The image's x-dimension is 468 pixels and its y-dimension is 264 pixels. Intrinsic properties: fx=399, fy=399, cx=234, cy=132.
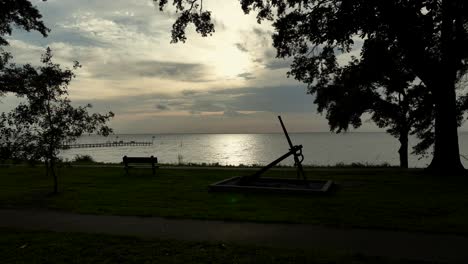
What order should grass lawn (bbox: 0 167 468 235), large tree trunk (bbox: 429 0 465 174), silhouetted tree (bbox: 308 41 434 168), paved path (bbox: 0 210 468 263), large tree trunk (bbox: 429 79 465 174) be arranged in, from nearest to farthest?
paved path (bbox: 0 210 468 263), grass lawn (bbox: 0 167 468 235), large tree trunk (bbox: 429 0 465 174), large tree trunk (bbox: 429 79 465 174), silhouetted tree (bbox: 308 41 434 168)

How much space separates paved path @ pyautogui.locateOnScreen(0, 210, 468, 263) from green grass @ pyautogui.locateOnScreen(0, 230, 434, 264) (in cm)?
45

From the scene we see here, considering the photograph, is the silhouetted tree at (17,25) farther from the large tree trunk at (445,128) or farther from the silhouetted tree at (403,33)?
the large tree trunk at (445,128)

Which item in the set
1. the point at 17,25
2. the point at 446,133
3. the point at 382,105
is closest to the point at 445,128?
the point at 446,133

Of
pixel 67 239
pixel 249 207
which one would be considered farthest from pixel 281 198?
pixel 67 239

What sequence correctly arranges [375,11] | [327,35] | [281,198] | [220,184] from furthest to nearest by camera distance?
[220,184]
[281,198]
[327,35]
[375,11]

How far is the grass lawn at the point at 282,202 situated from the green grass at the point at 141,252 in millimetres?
2127

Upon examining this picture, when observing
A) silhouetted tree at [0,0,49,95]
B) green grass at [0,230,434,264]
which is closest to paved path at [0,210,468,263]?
green grass at [0,230,434,264]

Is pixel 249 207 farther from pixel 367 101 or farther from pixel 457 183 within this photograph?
pixel 367 101

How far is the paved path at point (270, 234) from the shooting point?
20.4 ft

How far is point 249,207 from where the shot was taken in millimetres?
9914

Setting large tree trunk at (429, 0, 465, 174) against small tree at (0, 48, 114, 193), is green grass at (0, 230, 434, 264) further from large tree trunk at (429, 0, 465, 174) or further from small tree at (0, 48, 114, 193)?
large tree trunk at (429, 0, 465, 174)

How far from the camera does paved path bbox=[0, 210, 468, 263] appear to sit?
620cm

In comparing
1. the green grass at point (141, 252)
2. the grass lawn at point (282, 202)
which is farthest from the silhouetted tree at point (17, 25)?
the green grass at point (141, 252)

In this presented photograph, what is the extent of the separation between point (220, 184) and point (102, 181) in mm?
5893
